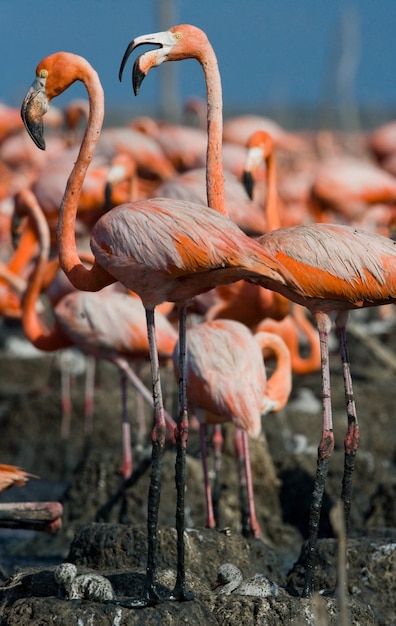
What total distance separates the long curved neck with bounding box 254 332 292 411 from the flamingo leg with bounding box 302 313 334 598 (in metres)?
1.49

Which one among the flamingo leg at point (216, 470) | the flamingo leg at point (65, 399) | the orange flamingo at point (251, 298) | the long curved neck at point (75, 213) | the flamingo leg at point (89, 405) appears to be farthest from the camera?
the flamingo leg at point (65, 399)

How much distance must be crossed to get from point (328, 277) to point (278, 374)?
6.46 ft

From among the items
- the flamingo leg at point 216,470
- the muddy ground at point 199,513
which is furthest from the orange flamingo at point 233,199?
the flamingo leg at point 216,470

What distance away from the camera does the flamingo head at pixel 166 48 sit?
5.51m

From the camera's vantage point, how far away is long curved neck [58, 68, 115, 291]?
Answer: 5625 millimetres

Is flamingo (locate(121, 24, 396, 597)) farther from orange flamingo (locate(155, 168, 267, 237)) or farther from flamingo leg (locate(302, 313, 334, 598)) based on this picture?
orange flamingo (locate(155, 168, 267, 237))

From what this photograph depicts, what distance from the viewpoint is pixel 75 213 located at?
19.3ft

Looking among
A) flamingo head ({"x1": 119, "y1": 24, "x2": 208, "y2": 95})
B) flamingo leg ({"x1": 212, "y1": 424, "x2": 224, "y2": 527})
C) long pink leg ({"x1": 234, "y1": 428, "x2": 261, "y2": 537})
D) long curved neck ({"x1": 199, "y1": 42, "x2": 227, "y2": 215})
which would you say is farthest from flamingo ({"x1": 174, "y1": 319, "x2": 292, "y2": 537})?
flamingo head ({"x1": 119, "y1": 24, "x2": 208, "y2": 95})

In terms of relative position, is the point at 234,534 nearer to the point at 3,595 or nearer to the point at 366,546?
the point at 366,546

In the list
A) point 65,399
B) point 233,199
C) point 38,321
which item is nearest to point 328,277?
point 233,199

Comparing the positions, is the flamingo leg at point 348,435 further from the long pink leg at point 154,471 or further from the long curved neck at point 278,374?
the long curved neck at point 278,374

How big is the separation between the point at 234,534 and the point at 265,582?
0.69 metres

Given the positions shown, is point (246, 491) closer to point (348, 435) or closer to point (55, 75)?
point (348, 435)

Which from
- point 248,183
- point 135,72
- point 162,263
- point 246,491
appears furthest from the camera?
point 248,183
